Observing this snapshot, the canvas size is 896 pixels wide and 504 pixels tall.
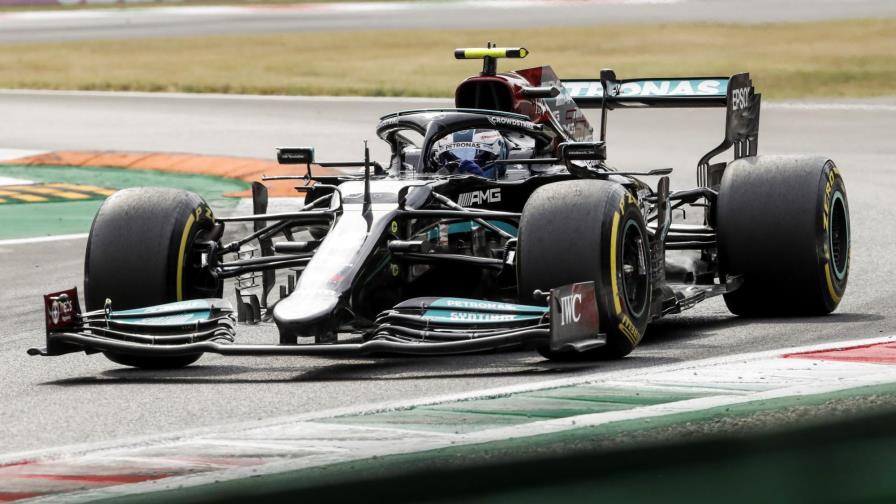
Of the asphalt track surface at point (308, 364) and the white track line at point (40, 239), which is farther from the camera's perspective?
the white track line at point (40, 239)

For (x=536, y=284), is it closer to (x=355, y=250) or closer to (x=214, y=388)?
(x=355, y=250)

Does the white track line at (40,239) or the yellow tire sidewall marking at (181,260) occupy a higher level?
the yellow tire sidewall marking at (181,260)

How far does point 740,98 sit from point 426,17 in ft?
120

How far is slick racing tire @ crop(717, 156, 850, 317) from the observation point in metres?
8.58

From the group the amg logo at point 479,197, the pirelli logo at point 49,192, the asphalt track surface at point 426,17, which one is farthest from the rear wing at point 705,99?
the asphalt track surface at point 426,17

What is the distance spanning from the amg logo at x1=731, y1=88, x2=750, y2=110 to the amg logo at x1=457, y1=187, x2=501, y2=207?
2164 millimetres

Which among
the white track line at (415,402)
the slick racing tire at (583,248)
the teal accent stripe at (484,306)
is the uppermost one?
the slick racing tire at (583,248)

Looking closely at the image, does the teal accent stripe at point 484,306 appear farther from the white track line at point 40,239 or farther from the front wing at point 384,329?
the white track line at point 40,239

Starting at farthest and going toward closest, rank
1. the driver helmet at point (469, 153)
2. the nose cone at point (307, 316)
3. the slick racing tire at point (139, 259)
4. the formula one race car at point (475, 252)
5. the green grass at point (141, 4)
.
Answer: the green grass at point (141, 4) → the driver helmet at point (469, 153) → the slick racing tire at point (139, 259) → the formula one race car at point (475, 252) → the nose cone at point (307, 316)

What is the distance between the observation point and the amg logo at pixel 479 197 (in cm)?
838

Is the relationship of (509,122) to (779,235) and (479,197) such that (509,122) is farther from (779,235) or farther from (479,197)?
(779,235)

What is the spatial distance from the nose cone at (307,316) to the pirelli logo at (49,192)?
10.3 metres

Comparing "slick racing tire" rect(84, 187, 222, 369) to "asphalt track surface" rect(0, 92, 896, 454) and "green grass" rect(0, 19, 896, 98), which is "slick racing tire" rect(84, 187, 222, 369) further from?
"green grass" rect(0, 19, 896, 98)

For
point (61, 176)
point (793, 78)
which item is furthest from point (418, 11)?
point (61, 176)
